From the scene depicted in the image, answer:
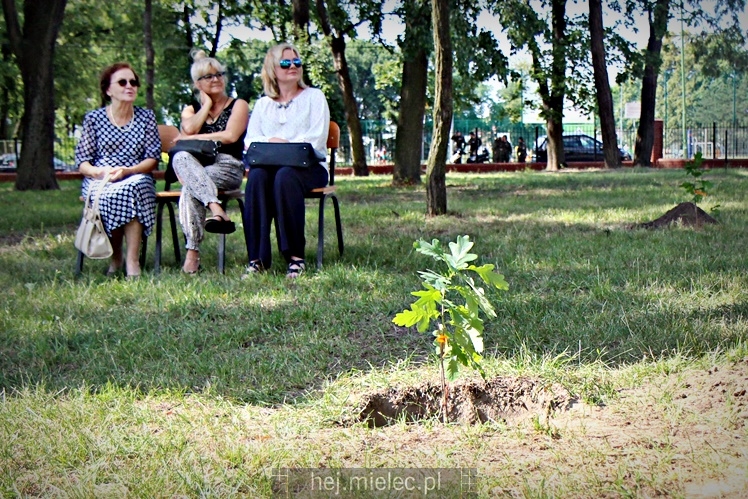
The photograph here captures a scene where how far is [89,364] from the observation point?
3.84 meters

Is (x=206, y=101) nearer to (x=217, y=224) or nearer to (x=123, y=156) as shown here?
(x=123, y=156)

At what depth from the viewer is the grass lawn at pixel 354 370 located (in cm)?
252

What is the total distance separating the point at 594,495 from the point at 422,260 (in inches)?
154

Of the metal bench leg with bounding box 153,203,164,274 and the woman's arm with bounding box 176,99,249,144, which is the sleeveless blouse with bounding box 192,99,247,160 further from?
the metal bench leg with bounding box 153,203,164,274

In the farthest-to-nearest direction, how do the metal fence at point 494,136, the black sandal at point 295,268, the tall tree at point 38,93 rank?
1. the metal fence at point 494,136
2. the tall tree at point 38,93
3. the black sandal at point 295,268

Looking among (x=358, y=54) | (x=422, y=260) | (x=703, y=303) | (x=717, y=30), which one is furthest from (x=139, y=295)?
(x=358, y=54)

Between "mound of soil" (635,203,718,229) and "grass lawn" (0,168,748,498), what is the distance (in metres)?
0.64

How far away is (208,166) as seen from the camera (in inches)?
249

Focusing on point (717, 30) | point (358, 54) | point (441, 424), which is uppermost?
point (358, 54)

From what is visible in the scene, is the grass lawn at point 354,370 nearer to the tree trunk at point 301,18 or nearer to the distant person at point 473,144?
the tree trunk at point 301,18

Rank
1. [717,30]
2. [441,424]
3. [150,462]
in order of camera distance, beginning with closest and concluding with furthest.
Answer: [150,462] → [441,424] → [717,30]

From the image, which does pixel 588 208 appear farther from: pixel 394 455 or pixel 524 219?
pixel 394 455

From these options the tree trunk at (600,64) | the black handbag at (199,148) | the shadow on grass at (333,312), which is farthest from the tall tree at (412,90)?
the black handbag at (199,148)

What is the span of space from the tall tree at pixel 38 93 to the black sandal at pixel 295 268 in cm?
1309
